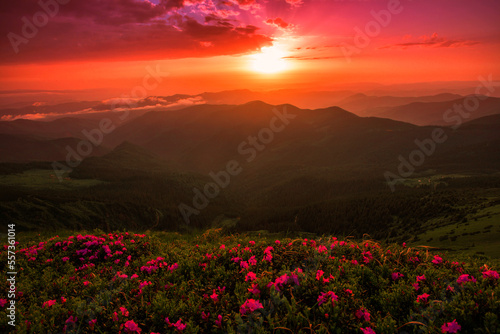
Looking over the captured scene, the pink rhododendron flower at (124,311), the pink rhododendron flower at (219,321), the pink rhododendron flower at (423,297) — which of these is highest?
the pink rhododendron flower at (423,297)

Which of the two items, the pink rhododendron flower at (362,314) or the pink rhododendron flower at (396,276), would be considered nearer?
the pink rhododendron flower at (362,314)

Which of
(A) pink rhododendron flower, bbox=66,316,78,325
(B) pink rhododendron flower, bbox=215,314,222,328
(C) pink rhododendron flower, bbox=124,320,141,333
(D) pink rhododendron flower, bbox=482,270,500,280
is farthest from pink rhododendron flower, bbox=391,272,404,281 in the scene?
(A) pink rhododendron flower, bbox=66,316,78,325

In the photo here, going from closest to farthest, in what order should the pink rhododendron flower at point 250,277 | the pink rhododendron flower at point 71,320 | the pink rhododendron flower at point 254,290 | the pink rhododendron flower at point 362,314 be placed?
1. the pink rhododendron flower at point 362,314
2. the pink rhododendron flower at point 71,320
3. the pink rhododendron flower at point 254,290
4. the pink rhododendron flower at point 250,277

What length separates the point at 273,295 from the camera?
15.6 ft

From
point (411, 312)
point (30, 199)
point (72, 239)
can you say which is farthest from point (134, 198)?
point (411, 312)

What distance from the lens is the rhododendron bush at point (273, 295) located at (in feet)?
13.6

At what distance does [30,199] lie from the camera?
295 ft

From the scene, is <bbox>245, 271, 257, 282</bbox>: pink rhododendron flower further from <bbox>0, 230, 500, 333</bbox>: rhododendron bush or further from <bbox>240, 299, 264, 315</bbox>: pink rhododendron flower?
<bbox>240, 299, 264, 315</bbox>: pink rhododendron flower

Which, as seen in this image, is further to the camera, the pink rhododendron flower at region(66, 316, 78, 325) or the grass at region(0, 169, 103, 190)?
the grass at region(0, 169, 103, 190)

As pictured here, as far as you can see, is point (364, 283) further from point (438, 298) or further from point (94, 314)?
point (94, 314)

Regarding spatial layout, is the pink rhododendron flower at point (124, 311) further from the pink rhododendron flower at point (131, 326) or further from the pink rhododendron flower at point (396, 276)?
the pink rhododendron flower at point (396, 276)

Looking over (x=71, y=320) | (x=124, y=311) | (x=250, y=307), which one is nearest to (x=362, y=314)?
(x=250, y=307)

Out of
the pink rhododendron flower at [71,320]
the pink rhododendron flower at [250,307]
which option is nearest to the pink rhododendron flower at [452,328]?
the pink rhododendron flower at [250,307]

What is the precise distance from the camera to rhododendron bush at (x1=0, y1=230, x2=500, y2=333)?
13.6ft
